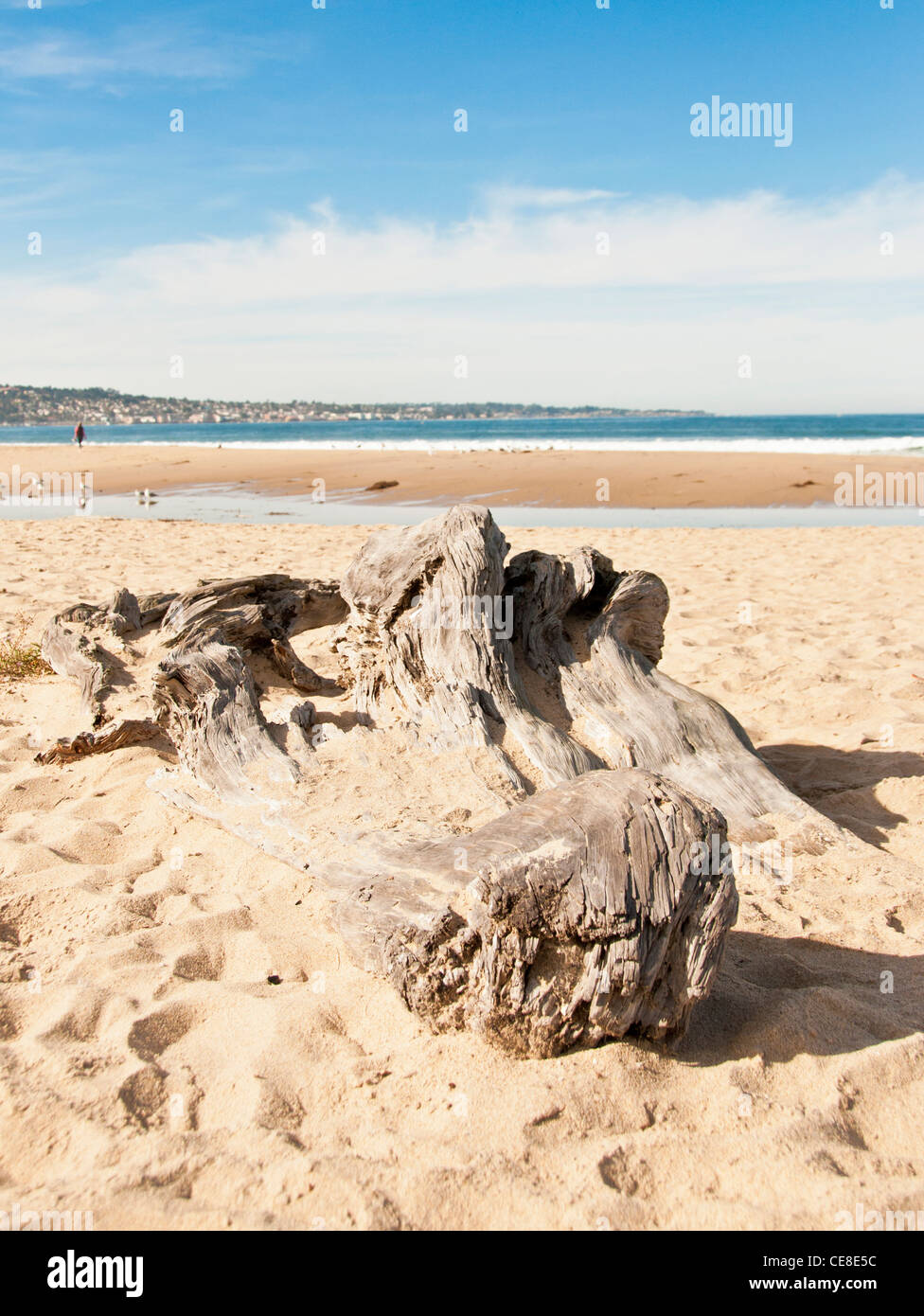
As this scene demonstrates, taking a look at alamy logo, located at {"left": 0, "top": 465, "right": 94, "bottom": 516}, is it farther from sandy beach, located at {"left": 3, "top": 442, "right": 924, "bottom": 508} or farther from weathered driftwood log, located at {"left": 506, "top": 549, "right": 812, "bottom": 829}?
weathered driftwood log, located at {"left": 506, "top": 549, "right": 812, "bottom": 829}

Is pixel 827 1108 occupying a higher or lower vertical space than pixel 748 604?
lower

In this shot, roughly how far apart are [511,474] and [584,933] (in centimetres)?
2175

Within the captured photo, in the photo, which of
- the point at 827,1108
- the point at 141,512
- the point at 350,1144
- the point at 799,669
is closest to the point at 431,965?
the point at 350,1144

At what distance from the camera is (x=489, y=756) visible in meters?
3.49

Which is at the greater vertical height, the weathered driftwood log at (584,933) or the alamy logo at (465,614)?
the alamy logo at (465,614)

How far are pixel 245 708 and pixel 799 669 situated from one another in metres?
3.76

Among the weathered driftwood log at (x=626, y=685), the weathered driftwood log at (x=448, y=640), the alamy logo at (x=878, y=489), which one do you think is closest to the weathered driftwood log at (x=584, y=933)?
the weathered driftwood log at (x=448, y=640)

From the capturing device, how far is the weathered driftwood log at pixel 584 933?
2.19 meters

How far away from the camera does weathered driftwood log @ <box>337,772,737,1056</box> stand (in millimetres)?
2188

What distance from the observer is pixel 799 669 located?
19.1 ft

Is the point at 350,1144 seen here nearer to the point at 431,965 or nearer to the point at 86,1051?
the point at 431,965

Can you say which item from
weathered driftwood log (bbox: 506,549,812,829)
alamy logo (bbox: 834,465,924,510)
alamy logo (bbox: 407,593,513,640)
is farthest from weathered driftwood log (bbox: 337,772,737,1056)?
alamy logo (bbox: 834,465,924,510)
